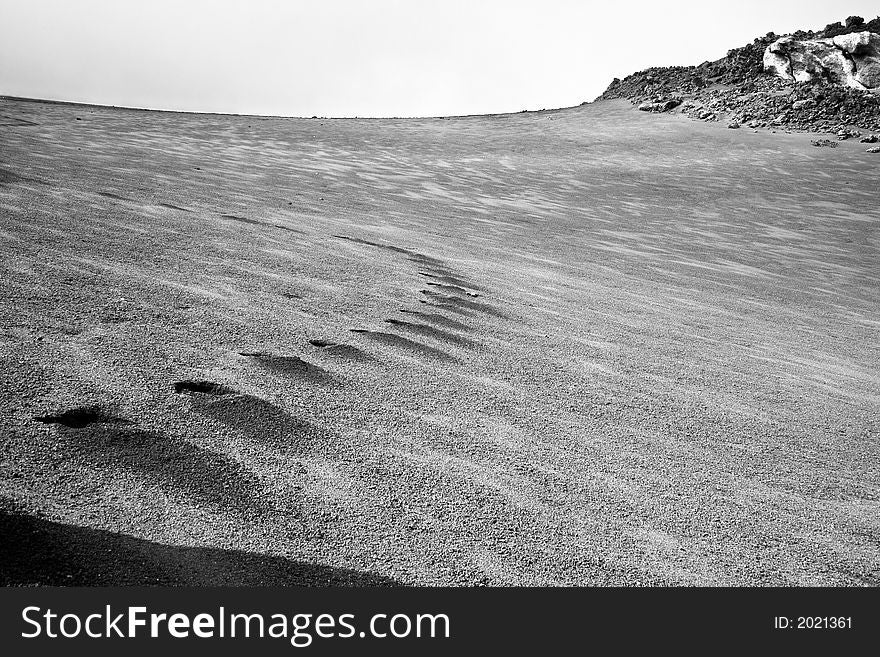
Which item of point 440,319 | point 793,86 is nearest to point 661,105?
point 793,86

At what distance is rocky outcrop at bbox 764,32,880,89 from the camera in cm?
2045

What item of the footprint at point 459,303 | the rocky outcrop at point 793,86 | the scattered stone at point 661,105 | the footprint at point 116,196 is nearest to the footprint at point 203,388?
the footprint at point 459,303

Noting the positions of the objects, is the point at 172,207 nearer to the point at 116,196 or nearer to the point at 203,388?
the point at 116,196

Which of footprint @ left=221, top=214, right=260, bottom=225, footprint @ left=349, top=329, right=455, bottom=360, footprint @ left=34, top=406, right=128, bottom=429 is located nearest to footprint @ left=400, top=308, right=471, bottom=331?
footprint @ left=349, top=329, right=455, bottom=360

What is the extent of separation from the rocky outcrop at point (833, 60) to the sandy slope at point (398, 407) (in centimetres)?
1914

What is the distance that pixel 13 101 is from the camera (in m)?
14.9

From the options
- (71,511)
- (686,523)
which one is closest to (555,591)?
(686,523)

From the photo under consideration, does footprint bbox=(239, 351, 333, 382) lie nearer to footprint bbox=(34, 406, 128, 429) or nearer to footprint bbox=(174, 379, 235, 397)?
footprint bbox=(174, 379, 235, 397)

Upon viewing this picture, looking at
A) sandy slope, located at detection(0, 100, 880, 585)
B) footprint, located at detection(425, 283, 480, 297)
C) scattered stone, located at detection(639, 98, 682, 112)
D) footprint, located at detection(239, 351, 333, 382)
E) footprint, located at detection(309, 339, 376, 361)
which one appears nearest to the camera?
sandy slope, located at detection(0, 100, 880, 585)

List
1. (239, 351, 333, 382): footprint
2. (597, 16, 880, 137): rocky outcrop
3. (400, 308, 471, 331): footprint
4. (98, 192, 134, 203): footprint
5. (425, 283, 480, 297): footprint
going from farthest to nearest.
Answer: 1. (597, 16, 880, 137): rocky outcrop
2. (98, 192, 134, 203): footprint
3. (425, 283, 480, 297): footprint
4. (400, 308, 471, 331): footprint
5. (239, 351, 333, 382): footprint

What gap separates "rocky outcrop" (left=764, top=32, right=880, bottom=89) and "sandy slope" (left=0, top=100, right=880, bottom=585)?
19.1 metres

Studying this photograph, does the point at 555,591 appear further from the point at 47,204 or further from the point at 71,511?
the point at 47,204

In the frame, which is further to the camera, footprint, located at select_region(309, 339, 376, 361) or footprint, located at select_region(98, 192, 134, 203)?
footprint, located at select_region(98, 192, 134, 203)

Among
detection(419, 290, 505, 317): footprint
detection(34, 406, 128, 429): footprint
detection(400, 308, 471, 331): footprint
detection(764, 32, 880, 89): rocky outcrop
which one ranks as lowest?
detection(34, 406, 128, 429): footprint
